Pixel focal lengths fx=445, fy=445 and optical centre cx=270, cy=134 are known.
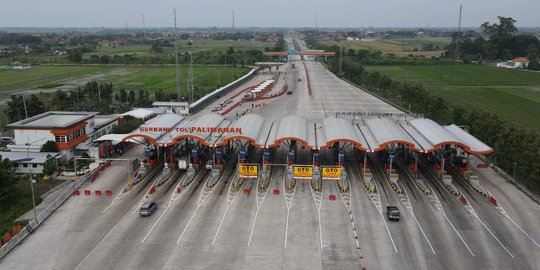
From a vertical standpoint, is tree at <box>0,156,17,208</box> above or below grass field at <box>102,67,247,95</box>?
below

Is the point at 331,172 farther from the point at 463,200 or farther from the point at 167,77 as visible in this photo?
the point at 167,77

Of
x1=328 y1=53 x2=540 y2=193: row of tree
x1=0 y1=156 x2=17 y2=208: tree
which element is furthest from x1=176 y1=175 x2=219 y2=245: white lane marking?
x1=328 y1=53 x2=540 y2=193: row of tree

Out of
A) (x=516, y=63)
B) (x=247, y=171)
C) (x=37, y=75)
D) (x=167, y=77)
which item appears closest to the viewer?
(x=247, y=171)

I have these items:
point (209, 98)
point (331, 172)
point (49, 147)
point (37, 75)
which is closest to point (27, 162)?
point (49, 147)

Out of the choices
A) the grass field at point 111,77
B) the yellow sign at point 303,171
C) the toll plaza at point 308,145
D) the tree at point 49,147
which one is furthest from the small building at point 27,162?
the grass field at point 111,77

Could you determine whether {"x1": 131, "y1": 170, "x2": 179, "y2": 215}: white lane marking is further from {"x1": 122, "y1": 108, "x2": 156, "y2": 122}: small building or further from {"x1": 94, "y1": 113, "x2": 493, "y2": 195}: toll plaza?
{"x1": 122, "y1": 108, "x2": 156, "y2": 122}: small building

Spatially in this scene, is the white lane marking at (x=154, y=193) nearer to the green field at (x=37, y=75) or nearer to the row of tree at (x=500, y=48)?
the green field at (x=37, y=75)

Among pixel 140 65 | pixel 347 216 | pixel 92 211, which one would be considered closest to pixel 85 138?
pixel 92 211
